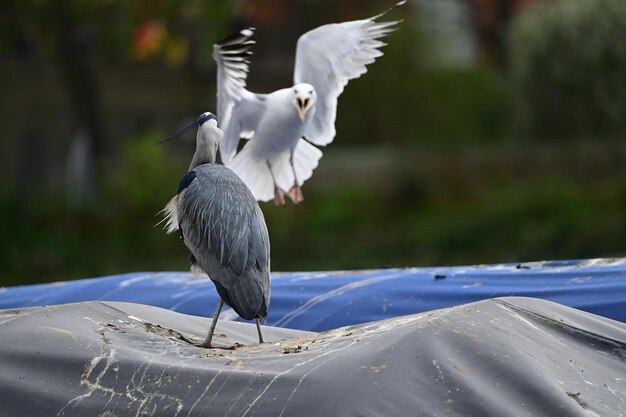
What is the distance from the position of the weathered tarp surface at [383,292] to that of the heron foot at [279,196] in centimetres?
42

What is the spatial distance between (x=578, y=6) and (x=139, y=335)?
11.6m

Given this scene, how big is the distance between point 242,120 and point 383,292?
1.00 m

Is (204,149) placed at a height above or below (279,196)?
above

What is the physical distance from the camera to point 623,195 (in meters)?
14.0

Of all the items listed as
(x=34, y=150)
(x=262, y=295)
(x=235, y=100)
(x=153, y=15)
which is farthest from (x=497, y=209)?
(x=262, y=295)

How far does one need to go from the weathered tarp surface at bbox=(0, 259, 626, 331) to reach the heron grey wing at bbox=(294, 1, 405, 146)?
0.71m

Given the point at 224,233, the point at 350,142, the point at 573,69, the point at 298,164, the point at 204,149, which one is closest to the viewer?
the point at 224,233

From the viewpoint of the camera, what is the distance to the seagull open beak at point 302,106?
4.86 m

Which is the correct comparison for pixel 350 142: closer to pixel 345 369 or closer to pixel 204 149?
pixel 204 149

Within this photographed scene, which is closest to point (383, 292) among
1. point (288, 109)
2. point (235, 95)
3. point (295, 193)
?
point (295, 193)

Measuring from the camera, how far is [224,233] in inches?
148

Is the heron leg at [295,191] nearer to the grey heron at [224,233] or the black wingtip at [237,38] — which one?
the black wingtip at [237,38]

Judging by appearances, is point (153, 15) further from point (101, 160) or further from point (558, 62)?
point (558, 62)

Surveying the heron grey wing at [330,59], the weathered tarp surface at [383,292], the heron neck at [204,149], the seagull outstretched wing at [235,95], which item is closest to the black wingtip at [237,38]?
the seagull outstretched wing at [235,95]
